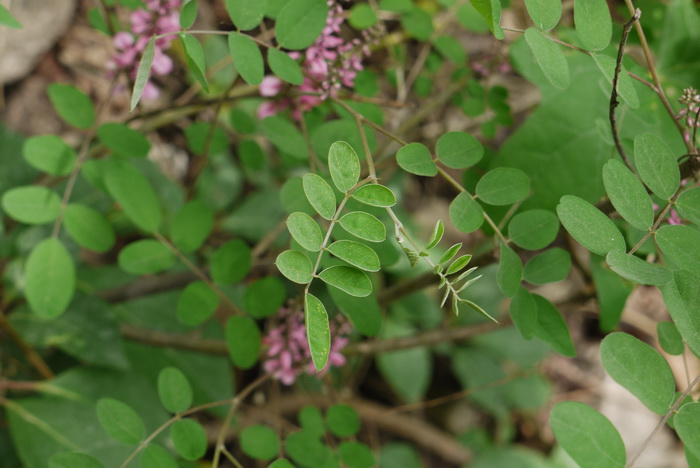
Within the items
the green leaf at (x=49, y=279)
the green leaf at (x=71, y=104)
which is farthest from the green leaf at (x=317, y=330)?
the green leaf at (x=71, y=104)

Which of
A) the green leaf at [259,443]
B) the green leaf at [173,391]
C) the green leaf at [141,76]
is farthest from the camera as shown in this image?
the green leaf at [259,443]

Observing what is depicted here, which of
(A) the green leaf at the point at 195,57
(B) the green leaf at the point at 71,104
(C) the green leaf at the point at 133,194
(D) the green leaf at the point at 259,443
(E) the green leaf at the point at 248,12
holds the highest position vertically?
(E) the green leaf at the point at 248,12

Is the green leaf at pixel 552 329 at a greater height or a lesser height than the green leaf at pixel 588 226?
lesser

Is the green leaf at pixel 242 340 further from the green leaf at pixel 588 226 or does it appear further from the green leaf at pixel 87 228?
the green leaf at pixel 588 226

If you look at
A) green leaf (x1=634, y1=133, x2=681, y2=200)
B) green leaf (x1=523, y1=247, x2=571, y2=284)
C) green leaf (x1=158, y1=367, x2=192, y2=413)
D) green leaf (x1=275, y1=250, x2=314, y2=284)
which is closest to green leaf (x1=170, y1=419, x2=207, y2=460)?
green leaf (x1=158, y1=367, x2=192, y2=413)

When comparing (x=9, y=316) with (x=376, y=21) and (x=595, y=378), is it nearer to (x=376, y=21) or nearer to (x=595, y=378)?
(x=376, y=21)

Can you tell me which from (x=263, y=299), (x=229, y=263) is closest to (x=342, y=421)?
(x=263, y=299)

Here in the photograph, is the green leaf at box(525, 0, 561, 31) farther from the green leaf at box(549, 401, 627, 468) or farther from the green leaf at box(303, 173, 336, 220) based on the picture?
the green leaf at box(549, 401, 627, 468)
